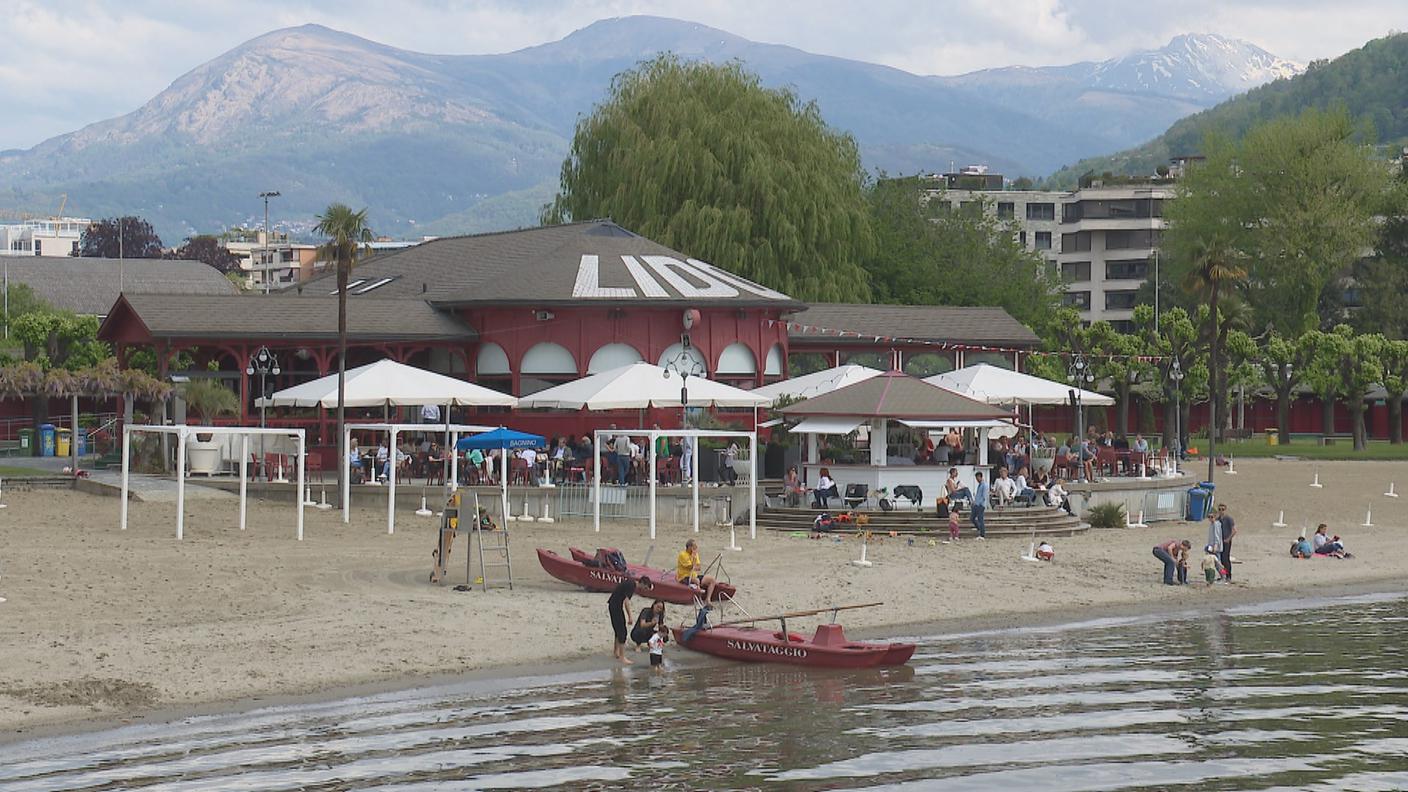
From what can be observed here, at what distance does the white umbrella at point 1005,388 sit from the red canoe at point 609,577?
18.2 meters

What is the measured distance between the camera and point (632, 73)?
230 ft

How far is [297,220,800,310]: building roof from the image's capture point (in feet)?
168

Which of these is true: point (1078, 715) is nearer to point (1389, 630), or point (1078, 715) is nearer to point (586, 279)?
point (1389, 630)

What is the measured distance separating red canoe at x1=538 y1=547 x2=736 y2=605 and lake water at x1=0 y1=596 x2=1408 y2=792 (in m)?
3.59

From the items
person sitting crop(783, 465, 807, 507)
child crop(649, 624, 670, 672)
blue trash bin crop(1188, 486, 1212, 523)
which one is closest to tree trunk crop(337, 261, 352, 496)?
person sitting crop(783, 465, 807, 507)

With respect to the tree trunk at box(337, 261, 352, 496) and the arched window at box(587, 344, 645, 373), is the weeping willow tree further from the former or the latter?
the tree trunk at box(337, 261, 352, 496)

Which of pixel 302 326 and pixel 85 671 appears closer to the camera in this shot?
pixel 85 671

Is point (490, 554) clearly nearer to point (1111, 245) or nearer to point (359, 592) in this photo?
point (359, 592)

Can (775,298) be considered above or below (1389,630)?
above

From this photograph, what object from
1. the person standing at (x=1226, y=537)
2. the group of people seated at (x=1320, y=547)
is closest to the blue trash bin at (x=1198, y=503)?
the group of people seated at (x=1320, y=547)

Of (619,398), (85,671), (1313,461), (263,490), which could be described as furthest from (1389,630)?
(1313,461)

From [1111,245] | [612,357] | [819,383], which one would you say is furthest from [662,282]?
[1111,245]

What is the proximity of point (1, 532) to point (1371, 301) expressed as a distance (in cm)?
8164

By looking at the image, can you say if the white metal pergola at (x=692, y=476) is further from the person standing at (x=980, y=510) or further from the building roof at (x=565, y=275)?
the building roof at (x=565, y=275)
